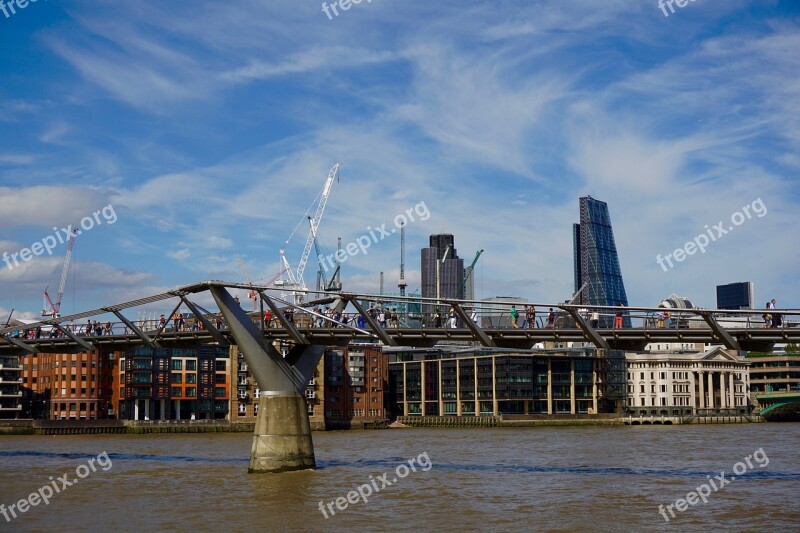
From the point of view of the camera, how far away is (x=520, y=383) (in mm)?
173250

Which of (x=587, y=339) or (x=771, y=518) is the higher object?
(x=587, y=339)

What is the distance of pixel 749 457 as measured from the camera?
7088cm

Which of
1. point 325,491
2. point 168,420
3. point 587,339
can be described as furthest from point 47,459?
point 168,420

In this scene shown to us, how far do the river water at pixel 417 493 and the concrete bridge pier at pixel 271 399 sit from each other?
1083 millimetres

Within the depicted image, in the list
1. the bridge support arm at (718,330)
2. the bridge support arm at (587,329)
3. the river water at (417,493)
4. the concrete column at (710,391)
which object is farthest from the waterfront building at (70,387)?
the bridge support arm at (718,330)

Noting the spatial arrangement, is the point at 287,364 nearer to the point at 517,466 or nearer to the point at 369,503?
the point at 369,503

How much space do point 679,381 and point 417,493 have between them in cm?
15424

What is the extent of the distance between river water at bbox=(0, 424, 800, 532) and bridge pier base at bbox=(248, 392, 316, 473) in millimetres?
881

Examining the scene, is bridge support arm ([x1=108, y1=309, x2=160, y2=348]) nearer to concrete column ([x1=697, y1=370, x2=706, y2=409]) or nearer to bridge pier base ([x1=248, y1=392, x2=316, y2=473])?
bridge pier base ([x1=248, y1=392, x2=316, y2=473])

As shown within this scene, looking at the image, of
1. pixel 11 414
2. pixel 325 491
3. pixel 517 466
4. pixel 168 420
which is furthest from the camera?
pixel 11 414

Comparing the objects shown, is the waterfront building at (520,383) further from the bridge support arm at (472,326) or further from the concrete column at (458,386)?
the bridge support arm at (472,326)

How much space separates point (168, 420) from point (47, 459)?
238 feet

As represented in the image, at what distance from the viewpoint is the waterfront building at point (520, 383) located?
174m

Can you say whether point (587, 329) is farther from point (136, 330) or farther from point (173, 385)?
point (173, 385)
